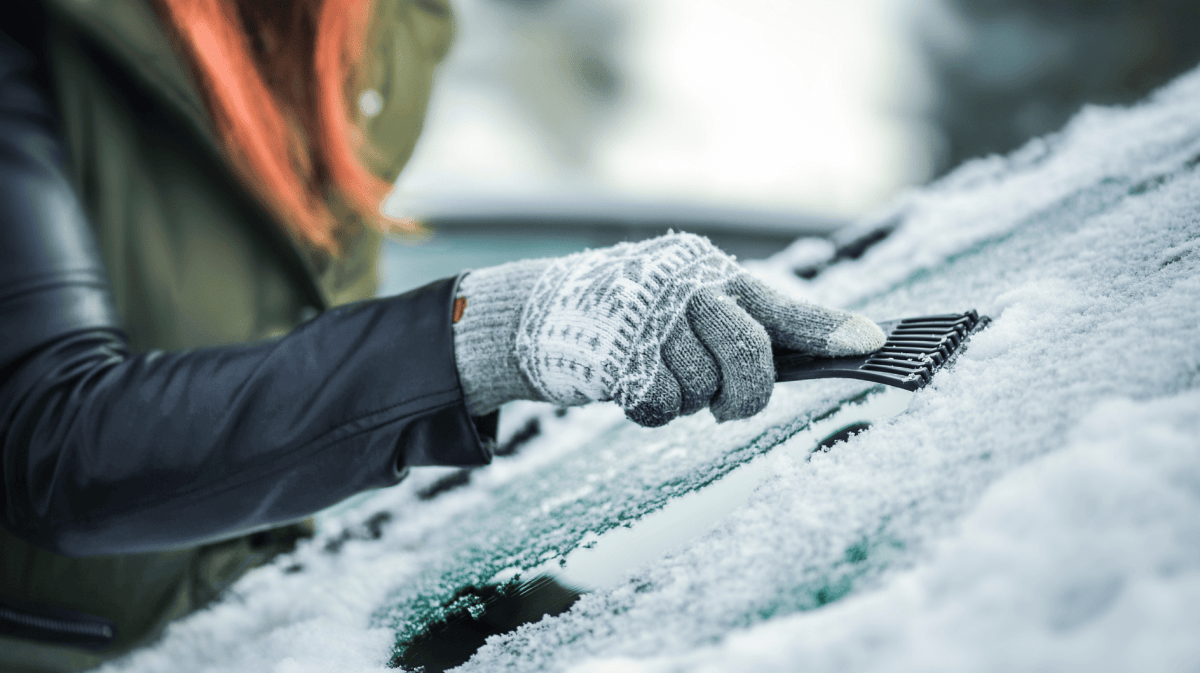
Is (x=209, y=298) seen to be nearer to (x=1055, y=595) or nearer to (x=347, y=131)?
(x=347, y=131)

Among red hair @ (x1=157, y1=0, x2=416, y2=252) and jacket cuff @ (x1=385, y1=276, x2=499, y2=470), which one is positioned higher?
red hair @ (x1=157, y1=0, x2=416, y2=252)

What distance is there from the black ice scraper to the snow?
20 millimetres

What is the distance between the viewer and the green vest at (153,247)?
0.71 meters

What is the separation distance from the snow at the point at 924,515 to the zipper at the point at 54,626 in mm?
41

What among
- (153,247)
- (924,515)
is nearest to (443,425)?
(924,515)

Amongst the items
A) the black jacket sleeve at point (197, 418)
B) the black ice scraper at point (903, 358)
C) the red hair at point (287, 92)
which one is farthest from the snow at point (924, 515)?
the red hair at point (287, 92)

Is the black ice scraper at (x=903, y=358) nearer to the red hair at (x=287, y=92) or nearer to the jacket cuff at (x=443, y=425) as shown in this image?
the jacket cuff at (x=443, y=425)

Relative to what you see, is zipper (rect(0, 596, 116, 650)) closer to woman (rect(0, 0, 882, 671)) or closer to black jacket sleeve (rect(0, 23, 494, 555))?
woman (rect(0, 0, 882, 671))

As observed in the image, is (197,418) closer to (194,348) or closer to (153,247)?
(194,348)

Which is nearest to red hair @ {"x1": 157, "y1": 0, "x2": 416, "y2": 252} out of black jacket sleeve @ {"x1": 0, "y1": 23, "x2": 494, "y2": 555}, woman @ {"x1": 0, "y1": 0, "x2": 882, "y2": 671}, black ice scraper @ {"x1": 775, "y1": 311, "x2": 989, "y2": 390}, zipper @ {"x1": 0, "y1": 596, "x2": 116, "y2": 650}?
woman @ {"x1": 0, "y1": 0, "x2": 882, "y2": 671}

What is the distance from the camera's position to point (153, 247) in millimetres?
804

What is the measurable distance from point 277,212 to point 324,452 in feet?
1.47

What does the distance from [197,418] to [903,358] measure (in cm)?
58

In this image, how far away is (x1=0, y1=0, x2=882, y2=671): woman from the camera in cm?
53
